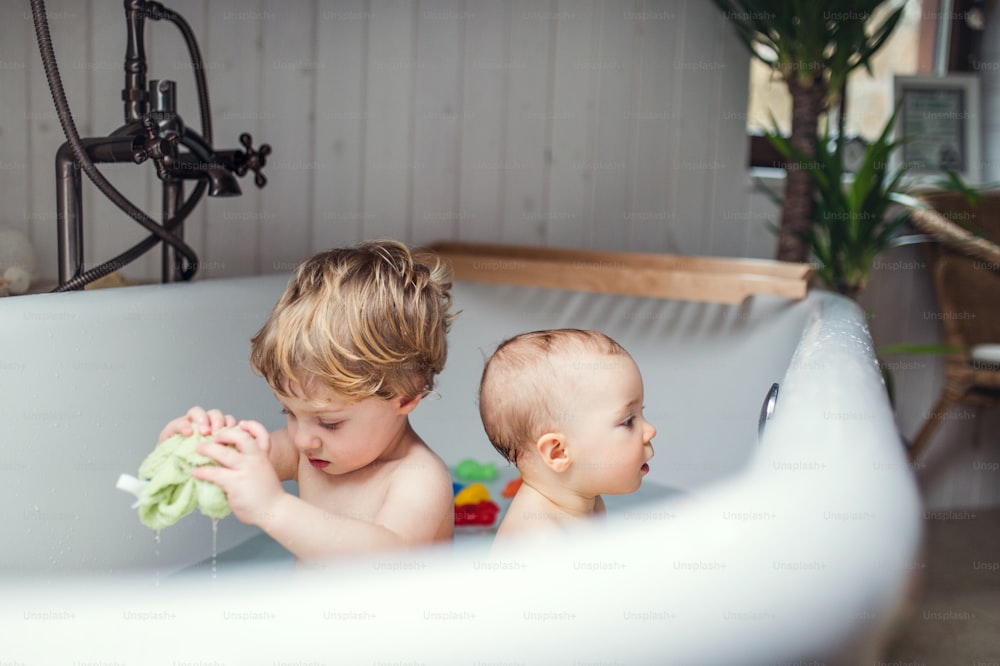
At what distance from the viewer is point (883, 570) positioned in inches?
19.3

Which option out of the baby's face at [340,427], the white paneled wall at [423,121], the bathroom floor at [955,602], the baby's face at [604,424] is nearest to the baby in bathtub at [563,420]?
the baby's face at [604,424]

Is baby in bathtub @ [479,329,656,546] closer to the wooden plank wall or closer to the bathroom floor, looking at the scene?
the bathroom floor

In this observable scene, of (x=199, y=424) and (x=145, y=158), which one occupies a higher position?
(x=145, y=158)

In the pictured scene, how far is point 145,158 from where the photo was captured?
4.32ft

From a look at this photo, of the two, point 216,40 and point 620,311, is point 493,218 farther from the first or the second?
point 216,40

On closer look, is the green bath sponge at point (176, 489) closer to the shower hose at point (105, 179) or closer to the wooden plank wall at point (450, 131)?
the shower hose at point (105, 179)

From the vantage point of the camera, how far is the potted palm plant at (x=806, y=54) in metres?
1.99

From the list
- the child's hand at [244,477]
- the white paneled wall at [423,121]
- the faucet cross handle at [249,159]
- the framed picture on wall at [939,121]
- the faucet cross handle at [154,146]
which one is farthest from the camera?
the framed picture on wall at [939,121]

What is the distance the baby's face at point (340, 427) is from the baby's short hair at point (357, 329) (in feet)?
0.05

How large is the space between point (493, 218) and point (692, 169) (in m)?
0.58

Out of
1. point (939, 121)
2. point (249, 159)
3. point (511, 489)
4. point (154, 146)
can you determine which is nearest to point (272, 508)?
point (154, 146)

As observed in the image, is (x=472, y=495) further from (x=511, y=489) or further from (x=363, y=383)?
(x=363, y=383)

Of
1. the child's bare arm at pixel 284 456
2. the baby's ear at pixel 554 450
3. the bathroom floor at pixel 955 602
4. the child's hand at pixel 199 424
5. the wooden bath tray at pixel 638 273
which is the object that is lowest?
the bathroom floor at pixel 955 602

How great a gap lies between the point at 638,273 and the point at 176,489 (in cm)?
109
